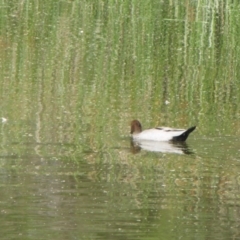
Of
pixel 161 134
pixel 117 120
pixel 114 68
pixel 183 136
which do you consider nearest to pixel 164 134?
pixel 161 134

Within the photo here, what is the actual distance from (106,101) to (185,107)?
2.52 ft

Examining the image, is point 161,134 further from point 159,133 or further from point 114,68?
point 114,68

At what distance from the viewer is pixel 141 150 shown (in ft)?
32.6

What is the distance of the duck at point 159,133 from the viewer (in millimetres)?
10078

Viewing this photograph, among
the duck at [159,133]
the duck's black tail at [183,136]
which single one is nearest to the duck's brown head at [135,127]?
the duck at [159,133]

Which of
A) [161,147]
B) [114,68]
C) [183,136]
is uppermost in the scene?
[114,68]

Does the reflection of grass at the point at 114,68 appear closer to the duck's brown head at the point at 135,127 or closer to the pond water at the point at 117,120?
the pond water at the point at 117,120

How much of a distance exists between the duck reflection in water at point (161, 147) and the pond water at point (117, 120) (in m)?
0.02

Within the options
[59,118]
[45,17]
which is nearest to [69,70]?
[59,118]

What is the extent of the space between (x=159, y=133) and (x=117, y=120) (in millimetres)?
846

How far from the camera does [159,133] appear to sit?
10.3 metres

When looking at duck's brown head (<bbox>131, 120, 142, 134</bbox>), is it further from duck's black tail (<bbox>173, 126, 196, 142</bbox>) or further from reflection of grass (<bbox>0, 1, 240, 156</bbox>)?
duck's black tail (<bbox>173, 126, 196, 142</bbox>)

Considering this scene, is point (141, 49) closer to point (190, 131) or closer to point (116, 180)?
Answer: point (190, 131)

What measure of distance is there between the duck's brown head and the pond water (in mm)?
79
